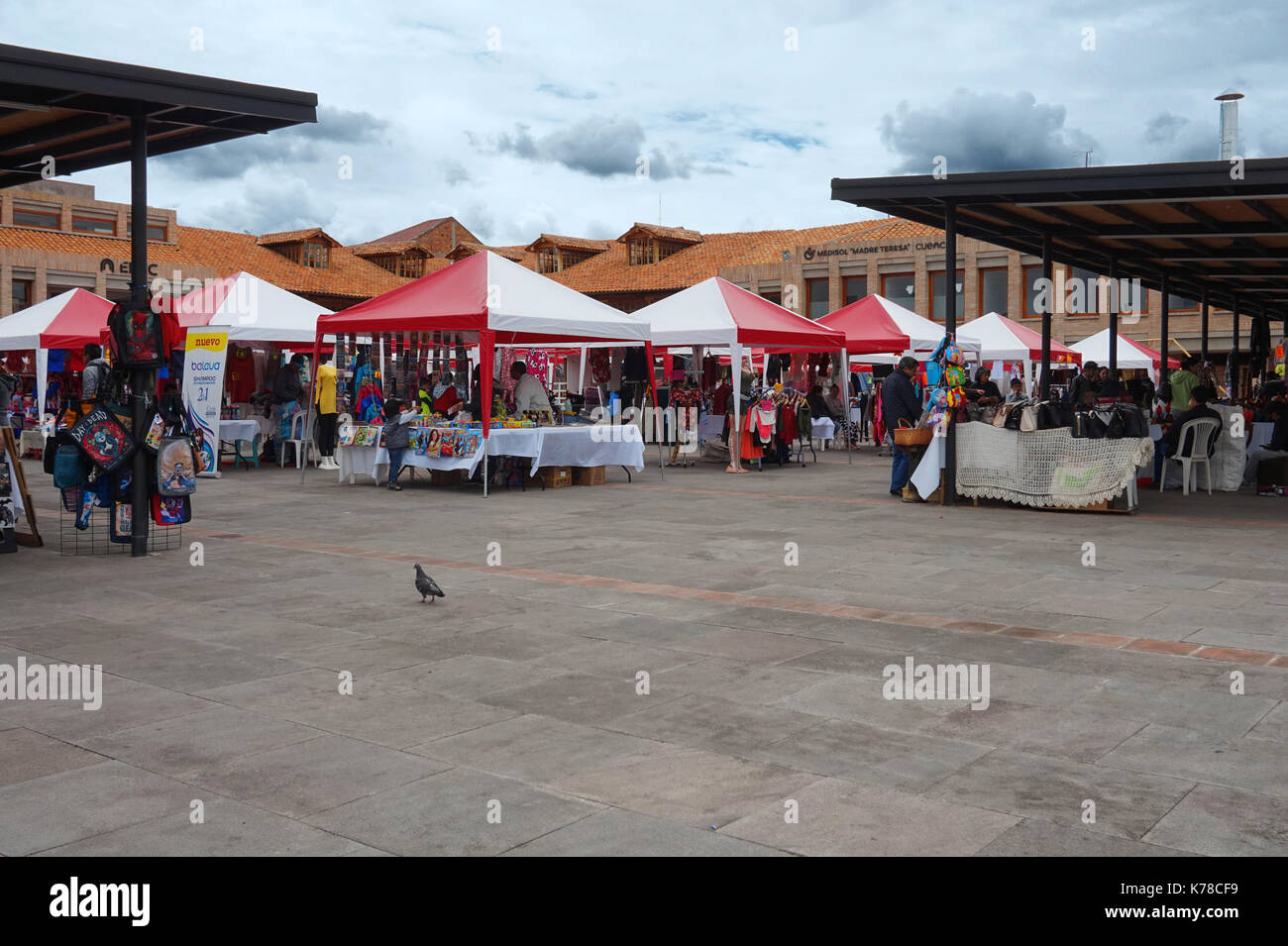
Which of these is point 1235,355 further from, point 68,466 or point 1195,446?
point 68,466

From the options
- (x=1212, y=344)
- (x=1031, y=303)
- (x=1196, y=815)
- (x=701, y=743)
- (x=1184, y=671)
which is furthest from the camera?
(x=1031, y=303)

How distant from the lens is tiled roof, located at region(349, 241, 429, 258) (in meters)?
56.1

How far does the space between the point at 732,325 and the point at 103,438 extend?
10.6 m

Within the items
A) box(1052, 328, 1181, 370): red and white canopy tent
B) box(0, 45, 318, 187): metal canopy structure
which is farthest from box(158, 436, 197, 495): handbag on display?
box(1052, 328, 1181, 370): red and white canopy tent

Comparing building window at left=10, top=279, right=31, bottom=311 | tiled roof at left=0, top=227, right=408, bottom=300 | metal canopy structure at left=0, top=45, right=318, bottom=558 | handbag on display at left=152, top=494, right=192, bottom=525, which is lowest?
handbag on display at left=152, top=494, right=192, bottom=525

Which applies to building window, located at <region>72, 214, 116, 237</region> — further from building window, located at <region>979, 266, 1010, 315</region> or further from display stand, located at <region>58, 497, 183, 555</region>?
display stand, located at <region>58, 497, 183, 555</region>

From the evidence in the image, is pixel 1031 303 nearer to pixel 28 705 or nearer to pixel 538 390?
pixel 538 390

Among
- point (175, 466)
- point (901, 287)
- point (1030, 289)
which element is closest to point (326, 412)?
point (175, 466)

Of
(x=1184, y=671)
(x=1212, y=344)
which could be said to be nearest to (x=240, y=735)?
(x=1184, y=671)

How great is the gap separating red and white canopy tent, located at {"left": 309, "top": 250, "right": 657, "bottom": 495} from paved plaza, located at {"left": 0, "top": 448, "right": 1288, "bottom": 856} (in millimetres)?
4659

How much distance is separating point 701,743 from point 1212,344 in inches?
1562

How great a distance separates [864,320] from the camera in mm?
23016

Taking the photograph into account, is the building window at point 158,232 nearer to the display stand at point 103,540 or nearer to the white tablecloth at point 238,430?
the white tablecloth at point 238,430

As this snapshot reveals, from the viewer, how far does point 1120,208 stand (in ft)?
45.9
